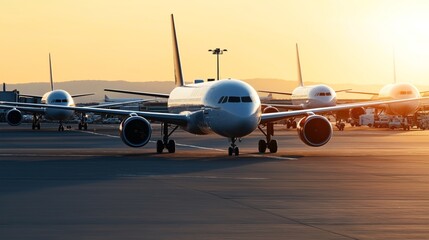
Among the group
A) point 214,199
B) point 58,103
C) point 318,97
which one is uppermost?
point 58,103

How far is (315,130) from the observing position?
41.1 meters

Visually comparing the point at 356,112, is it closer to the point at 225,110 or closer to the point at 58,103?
the point at 58,103

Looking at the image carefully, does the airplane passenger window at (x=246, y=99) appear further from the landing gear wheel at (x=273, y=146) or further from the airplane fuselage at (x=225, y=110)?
the landing gear wheel at (x=273, y=146)

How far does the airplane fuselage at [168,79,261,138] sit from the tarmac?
4347mm

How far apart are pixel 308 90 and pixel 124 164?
6098cm

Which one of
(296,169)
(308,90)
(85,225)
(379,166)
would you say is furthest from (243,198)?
(308,90)

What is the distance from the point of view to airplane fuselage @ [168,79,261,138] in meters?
38.2

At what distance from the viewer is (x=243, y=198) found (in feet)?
64.0

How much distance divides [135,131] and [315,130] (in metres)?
7.43

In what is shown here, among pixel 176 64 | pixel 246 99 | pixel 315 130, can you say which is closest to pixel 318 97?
pixel 176 64

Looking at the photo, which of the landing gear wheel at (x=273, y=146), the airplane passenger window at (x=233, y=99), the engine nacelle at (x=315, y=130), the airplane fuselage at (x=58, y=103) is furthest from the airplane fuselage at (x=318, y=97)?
the airplane passenger window at (x=233, y=99)

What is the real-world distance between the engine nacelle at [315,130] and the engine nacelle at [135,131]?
250 inches

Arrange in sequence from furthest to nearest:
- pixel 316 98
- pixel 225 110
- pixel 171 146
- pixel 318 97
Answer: pixel 316 98, pixel 318 97, pixel 171 146, pixel 225 110

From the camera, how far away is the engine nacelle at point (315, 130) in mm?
40875
